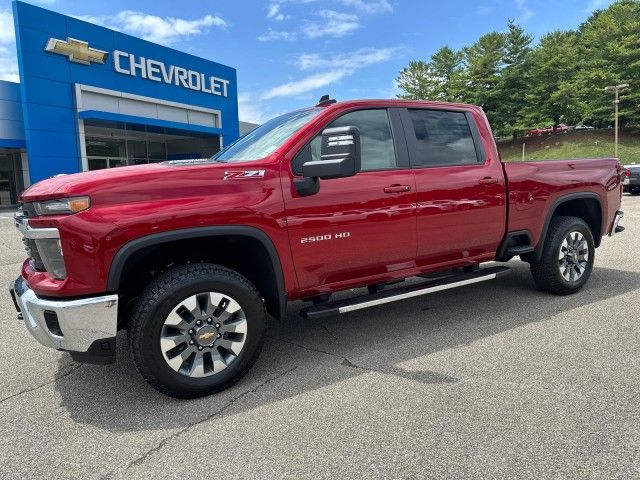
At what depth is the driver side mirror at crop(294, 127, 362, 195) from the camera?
3.10m

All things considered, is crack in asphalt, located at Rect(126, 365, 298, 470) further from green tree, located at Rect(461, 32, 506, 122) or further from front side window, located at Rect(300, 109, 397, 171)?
green tree, located at Rect(461, 32, 506, 122)

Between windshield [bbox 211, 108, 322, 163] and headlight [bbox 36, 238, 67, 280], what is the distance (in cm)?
147

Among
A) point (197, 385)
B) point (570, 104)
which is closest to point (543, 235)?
point (197, 385)

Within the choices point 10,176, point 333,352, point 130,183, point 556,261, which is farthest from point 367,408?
point 10,176

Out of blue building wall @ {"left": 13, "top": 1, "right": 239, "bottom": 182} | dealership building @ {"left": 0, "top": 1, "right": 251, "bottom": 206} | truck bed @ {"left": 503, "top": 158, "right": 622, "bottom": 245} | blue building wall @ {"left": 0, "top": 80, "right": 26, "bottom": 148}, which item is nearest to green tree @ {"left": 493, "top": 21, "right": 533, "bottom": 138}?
dealership building @ {"left": 0, "top": 1, "right": 251, "bottom": 206}

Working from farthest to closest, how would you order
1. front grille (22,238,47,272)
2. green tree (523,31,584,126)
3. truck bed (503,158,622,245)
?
1. green tree (523,31,584,126)
2. truck bed (503,158,622,245)
3. front grille (22,238,47,272)

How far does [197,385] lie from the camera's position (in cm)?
304

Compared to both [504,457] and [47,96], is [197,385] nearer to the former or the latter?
[504,457]

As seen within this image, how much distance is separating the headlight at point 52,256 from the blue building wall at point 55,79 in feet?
66.1

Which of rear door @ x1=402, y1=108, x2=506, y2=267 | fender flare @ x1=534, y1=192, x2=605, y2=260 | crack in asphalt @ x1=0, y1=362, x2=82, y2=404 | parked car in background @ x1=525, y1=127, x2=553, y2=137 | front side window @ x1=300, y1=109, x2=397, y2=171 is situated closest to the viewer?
crack in asphalt @ x1=0, y1=362, x2=82, y2=404

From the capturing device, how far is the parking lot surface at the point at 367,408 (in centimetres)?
234

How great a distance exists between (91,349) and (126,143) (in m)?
28.9

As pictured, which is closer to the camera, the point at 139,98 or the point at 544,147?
the point at 139,98

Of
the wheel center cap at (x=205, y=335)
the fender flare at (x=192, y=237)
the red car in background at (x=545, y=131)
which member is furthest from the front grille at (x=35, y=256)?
the red car in background at (x=545, y=131)
